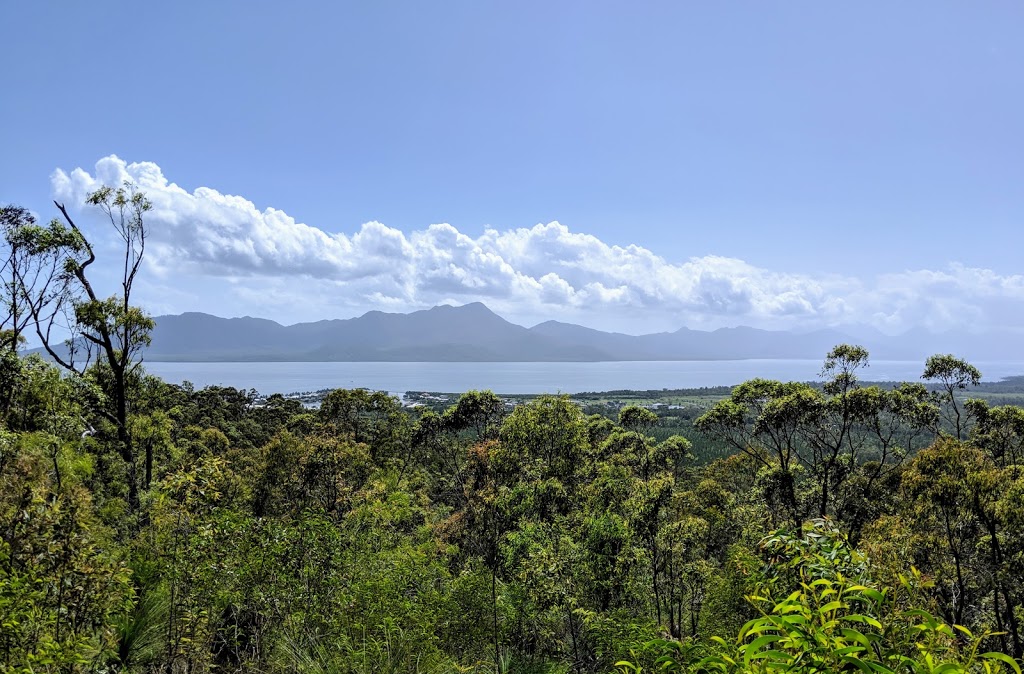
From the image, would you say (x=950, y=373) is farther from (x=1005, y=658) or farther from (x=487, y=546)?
(x=1005, y=658)

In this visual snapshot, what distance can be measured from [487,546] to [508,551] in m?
4.25

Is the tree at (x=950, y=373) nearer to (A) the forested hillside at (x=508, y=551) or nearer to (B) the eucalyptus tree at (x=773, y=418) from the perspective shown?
(A) the forested hillside at (x=508, y=551)

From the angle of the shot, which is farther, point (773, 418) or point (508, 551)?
point (773, 418)

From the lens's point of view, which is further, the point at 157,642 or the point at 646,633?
the point at 646,633

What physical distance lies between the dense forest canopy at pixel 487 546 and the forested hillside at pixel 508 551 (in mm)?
42

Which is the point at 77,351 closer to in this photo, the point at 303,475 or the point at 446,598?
the point at 303,475

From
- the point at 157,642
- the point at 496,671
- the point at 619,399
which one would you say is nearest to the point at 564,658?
the point at 496,671

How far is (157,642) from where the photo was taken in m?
5.88

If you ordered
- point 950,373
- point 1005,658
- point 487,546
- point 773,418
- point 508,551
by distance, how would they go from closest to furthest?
Answer: 1. point 1005,658
2. point 508,551
3. point 487,546
4. point 773,418
5. point 950,373

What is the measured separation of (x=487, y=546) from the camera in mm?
14719

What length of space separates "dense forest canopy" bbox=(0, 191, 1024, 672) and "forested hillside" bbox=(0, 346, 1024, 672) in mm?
42

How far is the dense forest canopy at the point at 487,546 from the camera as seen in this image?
272 cm

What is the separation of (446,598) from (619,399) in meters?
152

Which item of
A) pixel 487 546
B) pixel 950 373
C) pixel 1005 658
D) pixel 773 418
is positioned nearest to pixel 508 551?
pixel 487 546
